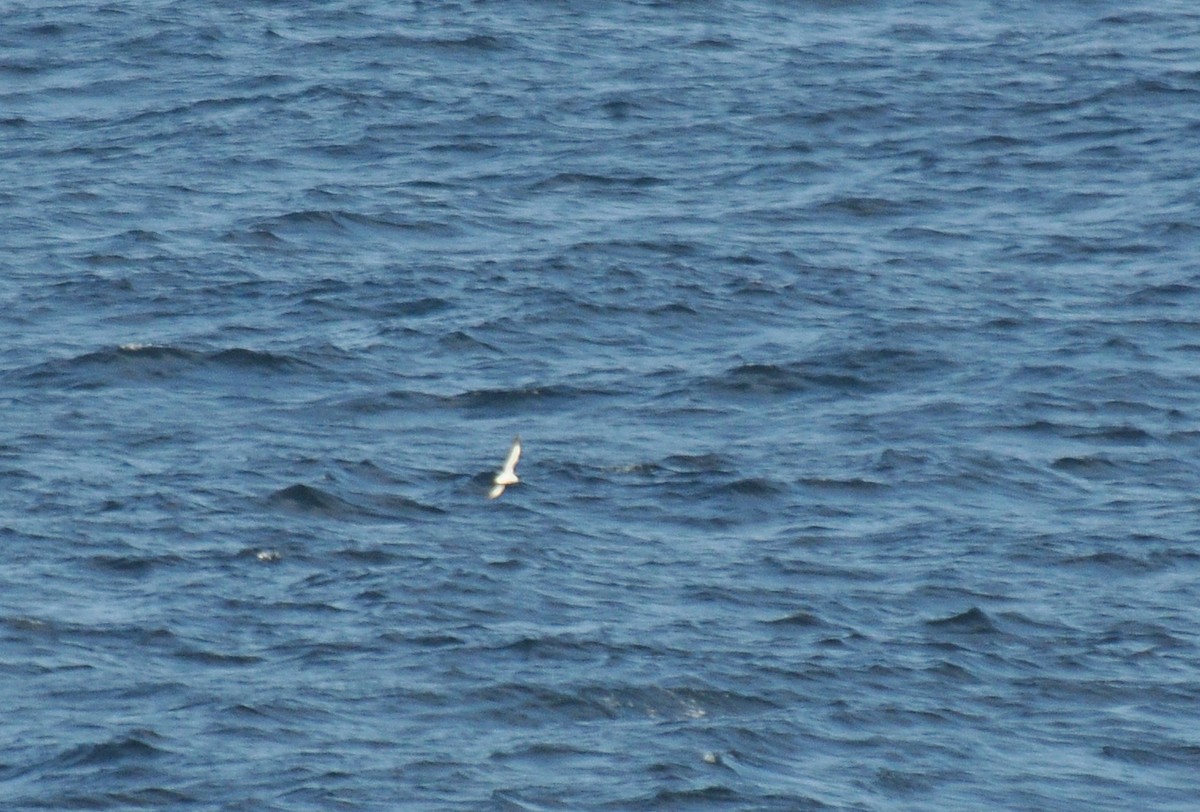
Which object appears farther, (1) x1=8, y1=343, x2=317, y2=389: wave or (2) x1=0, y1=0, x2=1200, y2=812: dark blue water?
(1) x1=8, y1=343, x2=317, y2=389: wave

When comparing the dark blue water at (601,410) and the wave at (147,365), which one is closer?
the dark blue water at (601,410)

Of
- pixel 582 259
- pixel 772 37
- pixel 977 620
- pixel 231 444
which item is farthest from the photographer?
pixel 772 37

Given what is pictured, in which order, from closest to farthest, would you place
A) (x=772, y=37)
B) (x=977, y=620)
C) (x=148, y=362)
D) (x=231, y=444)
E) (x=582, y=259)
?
(x=977, y=620)
(x=231, y=444)
(x=148, y=362)
(x=582, y=259)
(x=772, y=37)

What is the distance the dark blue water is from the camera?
2466cm

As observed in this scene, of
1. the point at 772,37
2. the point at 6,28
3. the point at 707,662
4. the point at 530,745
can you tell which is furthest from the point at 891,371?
the point at 6,28

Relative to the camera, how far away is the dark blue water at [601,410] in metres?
24.7

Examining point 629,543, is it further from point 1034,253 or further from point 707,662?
point 1034,253

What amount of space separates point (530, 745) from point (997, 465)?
762 cm

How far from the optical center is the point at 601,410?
Answer: 3100 centimetres

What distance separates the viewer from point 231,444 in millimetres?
29859

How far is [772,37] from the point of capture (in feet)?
147

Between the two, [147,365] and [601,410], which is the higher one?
[147,365]

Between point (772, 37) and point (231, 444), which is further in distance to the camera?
point (772, 37)

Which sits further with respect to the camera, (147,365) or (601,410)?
(147,365)
